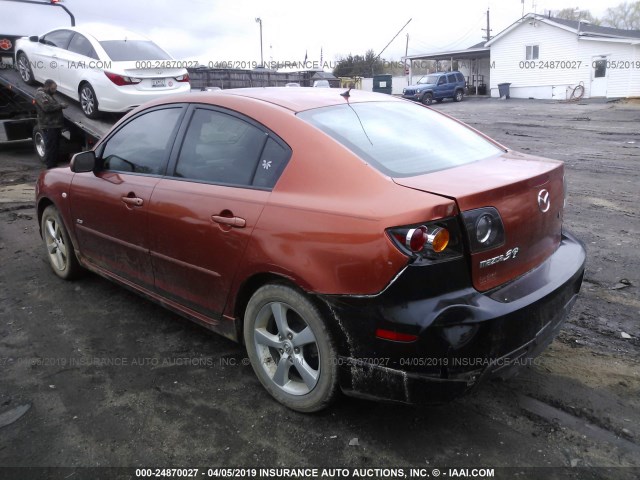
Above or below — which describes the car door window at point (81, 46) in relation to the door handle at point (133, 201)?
above

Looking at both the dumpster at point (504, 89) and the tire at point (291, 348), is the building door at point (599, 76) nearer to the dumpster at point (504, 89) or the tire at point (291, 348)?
the dumpster at point (504, 89)

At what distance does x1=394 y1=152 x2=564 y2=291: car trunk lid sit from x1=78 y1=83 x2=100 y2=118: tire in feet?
27.7

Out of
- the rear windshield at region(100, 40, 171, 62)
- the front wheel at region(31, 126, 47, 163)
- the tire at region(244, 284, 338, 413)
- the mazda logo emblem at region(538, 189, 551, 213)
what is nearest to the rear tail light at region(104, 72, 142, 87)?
the rear windshield at region(100, 40, 171, 62)

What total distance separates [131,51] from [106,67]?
0.69 m

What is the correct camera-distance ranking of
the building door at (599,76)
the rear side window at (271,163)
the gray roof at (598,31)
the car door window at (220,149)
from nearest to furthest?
the rear side window at (271,163) < the car door window at (220,149) < the building door at (599,76) < the gray roof at (598,31)

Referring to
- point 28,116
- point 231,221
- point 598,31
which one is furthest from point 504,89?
point 231,221

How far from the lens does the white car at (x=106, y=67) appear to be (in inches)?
364

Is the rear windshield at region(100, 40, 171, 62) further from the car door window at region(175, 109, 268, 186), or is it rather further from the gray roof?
the gray roof

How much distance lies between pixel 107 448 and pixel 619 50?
115 ft

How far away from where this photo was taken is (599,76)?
31.3m

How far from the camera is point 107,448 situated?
8.98 ft

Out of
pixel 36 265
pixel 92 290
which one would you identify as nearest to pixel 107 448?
pixel 92 290

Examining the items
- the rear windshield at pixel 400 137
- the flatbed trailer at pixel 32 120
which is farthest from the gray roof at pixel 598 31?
the rear windshield at pixel 400 137

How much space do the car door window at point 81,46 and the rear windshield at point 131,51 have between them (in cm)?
23
